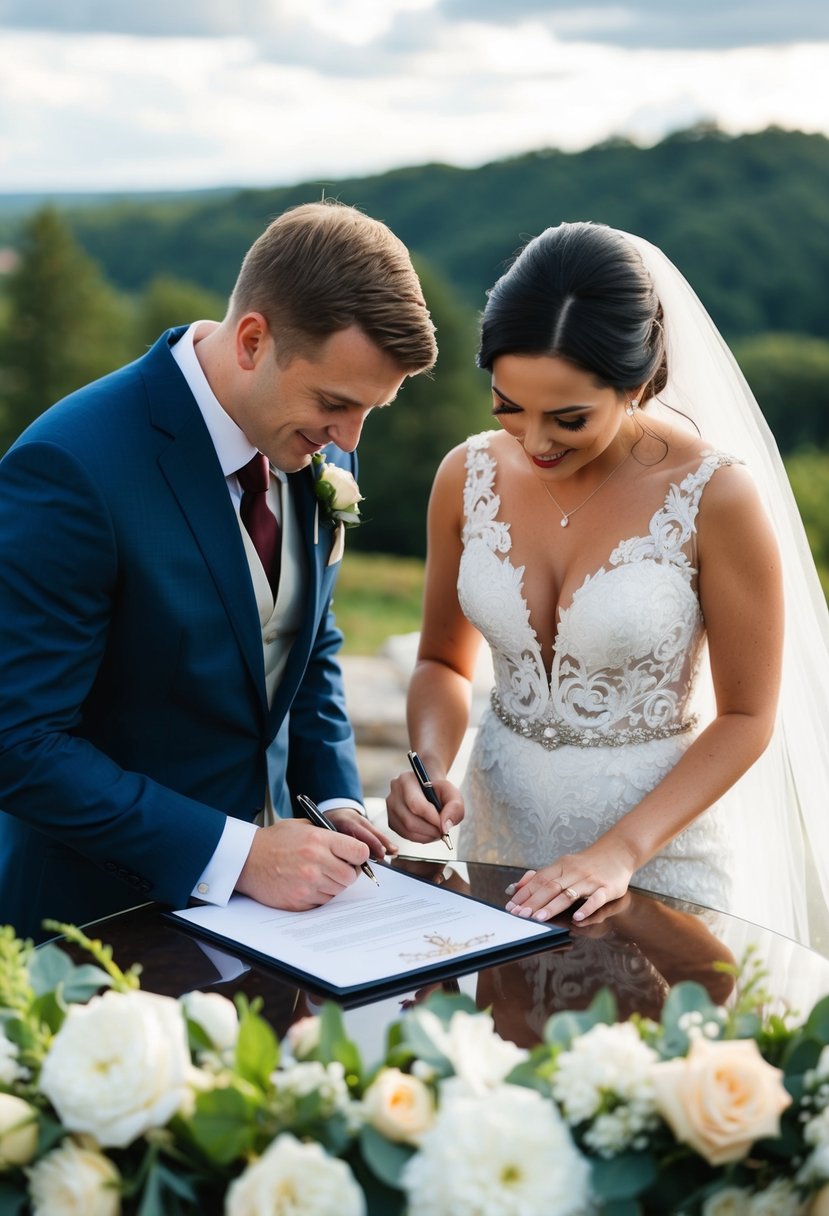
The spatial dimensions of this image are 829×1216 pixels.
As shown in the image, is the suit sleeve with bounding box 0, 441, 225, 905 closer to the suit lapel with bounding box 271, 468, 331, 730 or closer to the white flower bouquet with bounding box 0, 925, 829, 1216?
the suit lapel with bounding box 271, 468, 331, 730

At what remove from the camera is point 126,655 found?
2.38 meters

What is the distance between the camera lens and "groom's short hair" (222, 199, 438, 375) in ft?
7.73

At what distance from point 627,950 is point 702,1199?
0.78 meters

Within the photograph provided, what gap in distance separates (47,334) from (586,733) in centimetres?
1310

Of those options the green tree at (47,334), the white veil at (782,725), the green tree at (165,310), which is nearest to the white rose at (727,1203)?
the white veil at (782,725)

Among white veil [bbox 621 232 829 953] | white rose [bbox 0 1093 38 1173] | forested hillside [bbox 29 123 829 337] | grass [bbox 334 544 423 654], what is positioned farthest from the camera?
forested hillside [bbox 29 123 829 337]

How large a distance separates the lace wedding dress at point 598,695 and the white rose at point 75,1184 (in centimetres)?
175

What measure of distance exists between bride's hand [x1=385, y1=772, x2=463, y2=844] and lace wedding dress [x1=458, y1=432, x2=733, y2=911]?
0.35 metres

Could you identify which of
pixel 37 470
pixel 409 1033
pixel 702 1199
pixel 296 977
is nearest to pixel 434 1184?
pixel 409 1033

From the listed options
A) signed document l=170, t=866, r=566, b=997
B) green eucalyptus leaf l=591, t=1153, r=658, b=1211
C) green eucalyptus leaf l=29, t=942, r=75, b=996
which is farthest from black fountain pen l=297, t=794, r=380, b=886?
green eucalyptus leaf l=591, t=1153, r=658, b=1211

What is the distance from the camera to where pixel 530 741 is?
9.94 feet

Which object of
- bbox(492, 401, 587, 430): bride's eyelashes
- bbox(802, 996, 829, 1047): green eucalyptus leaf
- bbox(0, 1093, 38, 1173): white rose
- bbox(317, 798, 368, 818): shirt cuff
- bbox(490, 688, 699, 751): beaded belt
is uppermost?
bbox(492, 401, 587, 430): bride's eyelashes

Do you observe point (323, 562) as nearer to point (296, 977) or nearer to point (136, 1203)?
point (296, 977)

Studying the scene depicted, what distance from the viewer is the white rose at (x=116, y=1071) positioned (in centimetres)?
126
